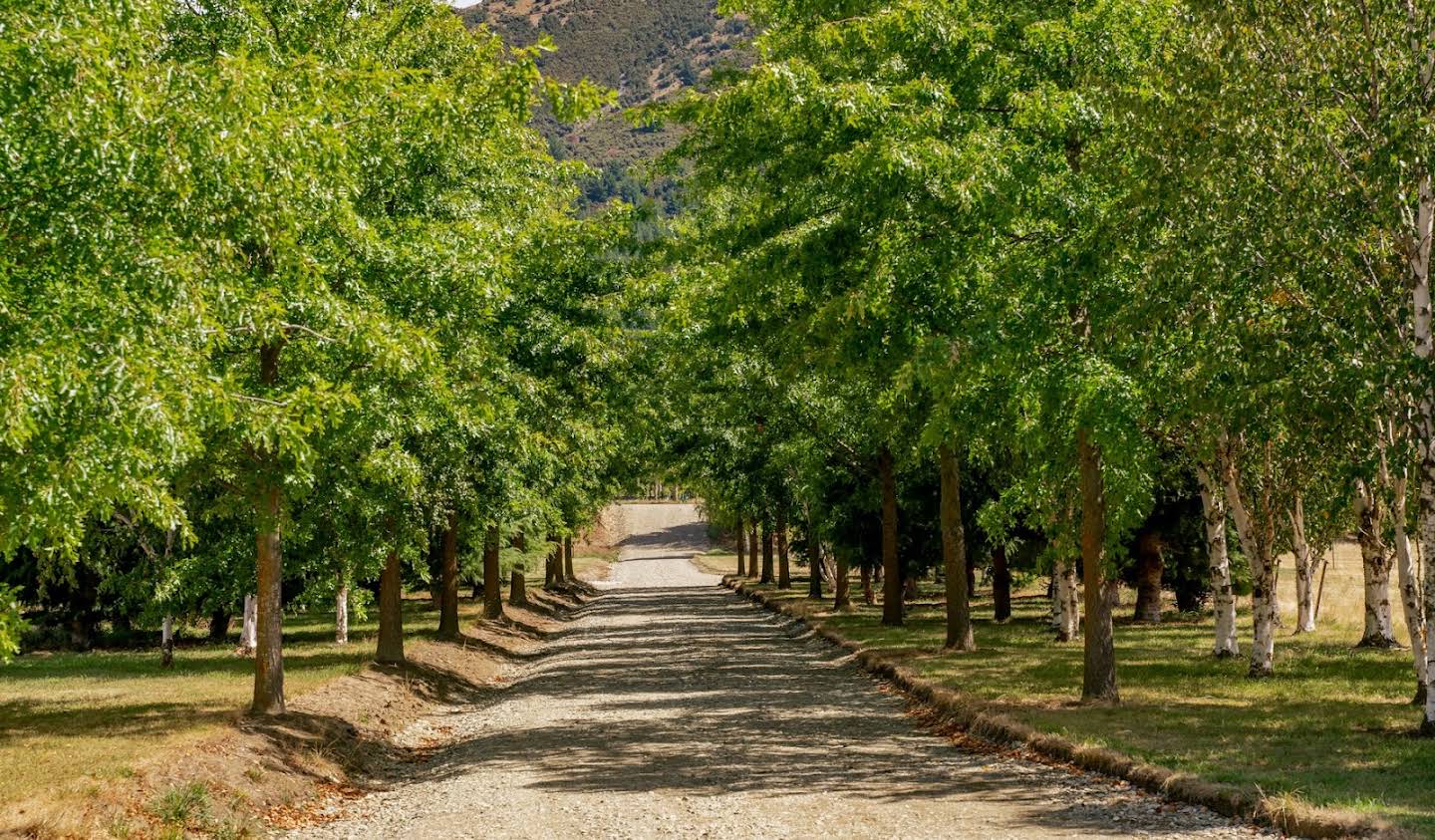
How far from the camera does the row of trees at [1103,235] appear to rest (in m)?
14.4

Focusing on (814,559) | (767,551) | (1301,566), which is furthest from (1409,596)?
(767,551)

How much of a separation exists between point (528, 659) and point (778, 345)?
1335cm

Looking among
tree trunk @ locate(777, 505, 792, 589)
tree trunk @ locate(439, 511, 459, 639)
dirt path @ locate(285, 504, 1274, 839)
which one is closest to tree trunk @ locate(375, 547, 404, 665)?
dirt path @ locate(285, 504, 1274, 839)

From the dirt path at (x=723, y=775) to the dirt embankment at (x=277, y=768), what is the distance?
0.56 metres

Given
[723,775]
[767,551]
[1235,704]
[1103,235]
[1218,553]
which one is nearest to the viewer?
[723,775]

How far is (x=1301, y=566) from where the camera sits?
31.0 m

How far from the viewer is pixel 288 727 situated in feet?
55.1

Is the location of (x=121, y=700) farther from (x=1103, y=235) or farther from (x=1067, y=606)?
(x=1067, y=606)

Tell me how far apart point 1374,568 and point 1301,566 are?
492cm

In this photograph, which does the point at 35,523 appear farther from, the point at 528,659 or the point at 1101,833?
the point at 528,659

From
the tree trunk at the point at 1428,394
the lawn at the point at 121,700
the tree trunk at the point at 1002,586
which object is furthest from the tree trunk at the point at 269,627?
the tree trunk at the point at 1002,586

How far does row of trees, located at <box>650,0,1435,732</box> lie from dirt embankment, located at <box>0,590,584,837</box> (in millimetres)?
7613

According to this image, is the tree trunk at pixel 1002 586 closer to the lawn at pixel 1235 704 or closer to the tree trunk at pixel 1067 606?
the lawn at pixel 1235 704

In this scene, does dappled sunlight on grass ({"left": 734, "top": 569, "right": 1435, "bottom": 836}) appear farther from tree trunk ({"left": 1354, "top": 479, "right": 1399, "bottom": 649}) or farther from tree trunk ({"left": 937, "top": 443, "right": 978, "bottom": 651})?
tree trunk ({"left": 1354, "top": 479, "right": 1399, "bottom": 649})
